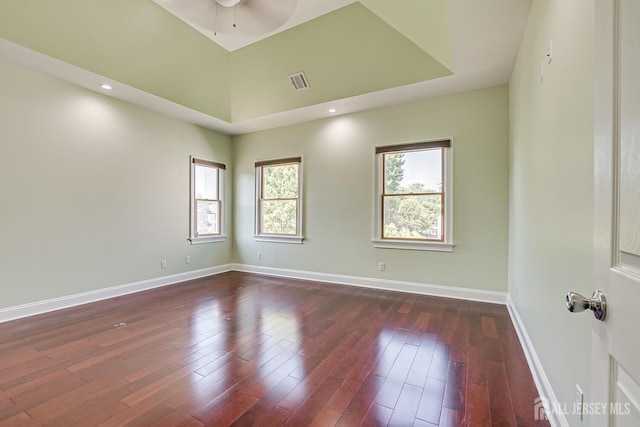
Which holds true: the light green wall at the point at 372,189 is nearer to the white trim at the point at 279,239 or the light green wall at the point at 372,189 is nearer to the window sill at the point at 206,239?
the white trim at the point at 279,239

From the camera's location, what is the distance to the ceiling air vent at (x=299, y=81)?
400 centimetres

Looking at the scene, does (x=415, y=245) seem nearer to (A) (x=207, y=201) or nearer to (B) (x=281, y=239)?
(B) (x=281, y=239)

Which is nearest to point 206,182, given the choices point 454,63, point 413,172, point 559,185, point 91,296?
point 91,296

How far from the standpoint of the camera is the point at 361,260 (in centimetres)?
452

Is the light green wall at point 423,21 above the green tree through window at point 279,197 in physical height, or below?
above

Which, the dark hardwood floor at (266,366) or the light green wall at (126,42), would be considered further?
the light green wall at (126,42)

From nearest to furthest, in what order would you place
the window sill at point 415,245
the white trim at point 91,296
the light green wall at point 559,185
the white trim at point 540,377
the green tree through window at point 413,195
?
1. the light green wall at point 559,185
2. the white trim at point 540,377
3. the white trim at point 91,296
4. the window sill at point 415,245
5. the green tree through window at point 413,195

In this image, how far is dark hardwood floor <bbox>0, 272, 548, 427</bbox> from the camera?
1686 millimetres

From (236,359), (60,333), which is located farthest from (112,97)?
(236,359)

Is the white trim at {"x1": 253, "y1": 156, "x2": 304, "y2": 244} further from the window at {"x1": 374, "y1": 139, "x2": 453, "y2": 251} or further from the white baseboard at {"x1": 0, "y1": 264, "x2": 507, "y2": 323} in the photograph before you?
the window at {"x1": 374, "y1": 139, "x2": 453, "y2": 251}

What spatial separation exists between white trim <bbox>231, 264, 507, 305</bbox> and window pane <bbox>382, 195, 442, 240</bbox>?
0.69 metres

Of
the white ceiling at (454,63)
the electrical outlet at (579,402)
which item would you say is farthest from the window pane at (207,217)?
the electrical outlet at (579,402)

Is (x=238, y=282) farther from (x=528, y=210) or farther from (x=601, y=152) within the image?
(x=601, y=152)

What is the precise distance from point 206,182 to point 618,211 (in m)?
5.57
